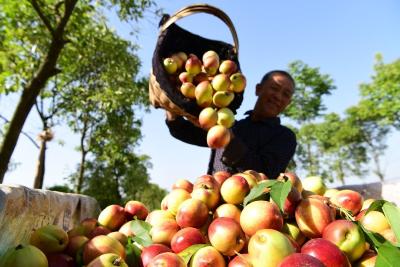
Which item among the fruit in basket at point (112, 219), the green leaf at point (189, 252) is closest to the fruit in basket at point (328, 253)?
the green leaf at point (189, 252)

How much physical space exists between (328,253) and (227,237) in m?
0.36

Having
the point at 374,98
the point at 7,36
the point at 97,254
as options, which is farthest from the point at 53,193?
the point at 374,98

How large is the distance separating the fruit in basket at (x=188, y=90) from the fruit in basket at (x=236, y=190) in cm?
99

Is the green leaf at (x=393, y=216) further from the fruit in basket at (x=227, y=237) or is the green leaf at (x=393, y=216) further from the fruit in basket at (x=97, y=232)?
the fruit in basket at (x=97, y=232)

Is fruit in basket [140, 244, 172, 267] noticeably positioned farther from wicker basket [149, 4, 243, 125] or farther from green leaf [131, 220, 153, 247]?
wicker basket [149, 4, 243, 125]

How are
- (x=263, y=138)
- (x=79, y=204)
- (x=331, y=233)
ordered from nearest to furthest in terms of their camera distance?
(x=331, y=233) < (x=79, y=204) < (x=263, y=138)

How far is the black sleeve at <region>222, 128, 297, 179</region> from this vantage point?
9.07ft

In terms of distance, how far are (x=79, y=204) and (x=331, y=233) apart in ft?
4.75

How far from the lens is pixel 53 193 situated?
1792 millimetres

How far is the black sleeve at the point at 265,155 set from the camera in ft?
9.07

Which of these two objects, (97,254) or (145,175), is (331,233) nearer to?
(97,254)

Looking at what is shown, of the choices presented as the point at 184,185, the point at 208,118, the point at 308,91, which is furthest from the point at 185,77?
the point at 308,91

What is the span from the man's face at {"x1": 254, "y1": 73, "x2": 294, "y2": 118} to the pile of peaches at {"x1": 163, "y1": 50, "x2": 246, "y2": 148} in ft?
2.01

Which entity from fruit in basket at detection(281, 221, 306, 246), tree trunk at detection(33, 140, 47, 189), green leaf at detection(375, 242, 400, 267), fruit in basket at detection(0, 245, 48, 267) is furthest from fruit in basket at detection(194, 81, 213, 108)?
tree trunk at detection(33, 140, 47, 189)
